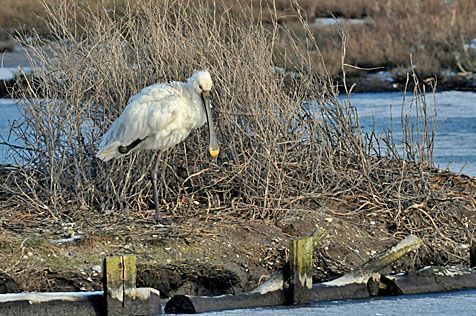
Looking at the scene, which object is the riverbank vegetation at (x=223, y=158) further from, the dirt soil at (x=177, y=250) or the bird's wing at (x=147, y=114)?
the bird's wing at (x=147, y=114)

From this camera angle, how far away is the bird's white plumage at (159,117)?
25.5 ft

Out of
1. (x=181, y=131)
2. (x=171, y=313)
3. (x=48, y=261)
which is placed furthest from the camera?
(x=181, y=131)

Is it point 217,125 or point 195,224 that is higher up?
point 217,125

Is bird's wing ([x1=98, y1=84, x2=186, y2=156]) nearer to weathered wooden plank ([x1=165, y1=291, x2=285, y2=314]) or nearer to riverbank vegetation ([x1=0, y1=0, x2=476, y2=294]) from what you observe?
riverbank vegetation ([x1=0, y1=0, x2=476, y2=294])

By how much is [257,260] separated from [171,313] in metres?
1.23

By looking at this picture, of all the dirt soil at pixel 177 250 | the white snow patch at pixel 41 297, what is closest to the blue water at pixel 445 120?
the dirt soil at pixel 177 250

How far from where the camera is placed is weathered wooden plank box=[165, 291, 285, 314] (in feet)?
21.6

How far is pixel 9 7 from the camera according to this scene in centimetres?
2480

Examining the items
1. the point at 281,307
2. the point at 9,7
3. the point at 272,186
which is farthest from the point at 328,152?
the point at 9,7

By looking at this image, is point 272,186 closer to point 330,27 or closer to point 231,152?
point 231,152

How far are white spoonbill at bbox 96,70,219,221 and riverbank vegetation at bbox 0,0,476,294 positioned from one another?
0.41 metres

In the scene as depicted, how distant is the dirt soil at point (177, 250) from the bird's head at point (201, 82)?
0.87 meters

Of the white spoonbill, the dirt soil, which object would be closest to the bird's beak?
the white spoonbill

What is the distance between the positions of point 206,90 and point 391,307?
79.9 inches
